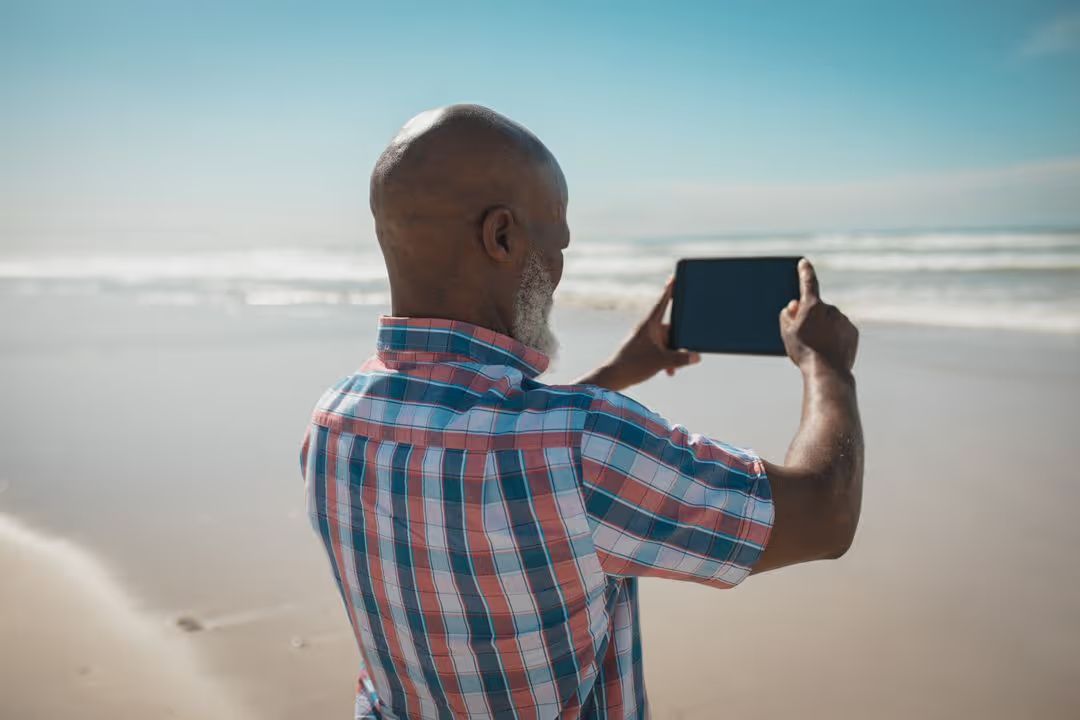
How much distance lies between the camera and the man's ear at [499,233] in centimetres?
109

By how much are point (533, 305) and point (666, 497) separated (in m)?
0.39

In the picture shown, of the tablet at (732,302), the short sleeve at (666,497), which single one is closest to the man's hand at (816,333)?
the tablet at (732,302)

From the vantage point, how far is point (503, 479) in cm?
97

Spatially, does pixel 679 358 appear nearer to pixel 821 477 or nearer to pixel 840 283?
pixel 821 477

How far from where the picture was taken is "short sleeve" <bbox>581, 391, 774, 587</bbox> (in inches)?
37.5

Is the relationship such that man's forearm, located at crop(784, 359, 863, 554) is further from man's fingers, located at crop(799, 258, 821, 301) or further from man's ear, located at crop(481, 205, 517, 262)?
man's ear, located at crop(481, 205, 517, 262)

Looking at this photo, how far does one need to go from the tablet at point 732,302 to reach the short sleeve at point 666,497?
63 centimetres

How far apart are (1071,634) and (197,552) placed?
3.64 m

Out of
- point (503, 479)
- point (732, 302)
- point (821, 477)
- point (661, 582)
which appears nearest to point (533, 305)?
point (503, 479)

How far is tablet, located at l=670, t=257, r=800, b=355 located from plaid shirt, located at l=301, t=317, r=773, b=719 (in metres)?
0.59

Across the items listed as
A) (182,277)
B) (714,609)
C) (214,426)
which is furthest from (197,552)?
(182,277)

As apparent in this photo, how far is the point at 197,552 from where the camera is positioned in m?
3.62

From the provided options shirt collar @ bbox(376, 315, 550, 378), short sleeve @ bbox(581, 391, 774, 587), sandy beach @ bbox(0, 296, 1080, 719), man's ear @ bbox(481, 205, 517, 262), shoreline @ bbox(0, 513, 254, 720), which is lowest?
shoreline @ bbox(0, 513, 254, 720)

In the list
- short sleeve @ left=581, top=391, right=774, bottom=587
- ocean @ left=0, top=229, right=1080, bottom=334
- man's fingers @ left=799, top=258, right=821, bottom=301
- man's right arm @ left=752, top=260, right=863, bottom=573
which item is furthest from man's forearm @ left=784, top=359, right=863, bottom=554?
ocean @ left=0, top=229, right=1080, bottom=334
